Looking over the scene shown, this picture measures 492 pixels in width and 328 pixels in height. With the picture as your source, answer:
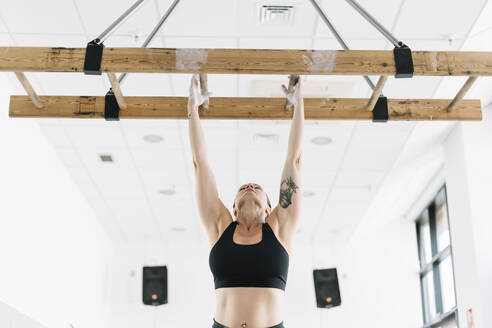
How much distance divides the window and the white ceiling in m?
1.01

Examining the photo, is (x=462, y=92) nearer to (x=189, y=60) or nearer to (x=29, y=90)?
(x=189, y=60)

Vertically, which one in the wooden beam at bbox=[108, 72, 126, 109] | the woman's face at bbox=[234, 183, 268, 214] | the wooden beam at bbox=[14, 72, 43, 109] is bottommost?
the woman's face at bbox=[234, 183, 268, 214]

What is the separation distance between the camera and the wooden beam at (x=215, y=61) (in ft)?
7.34

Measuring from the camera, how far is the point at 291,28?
4383 millimetres

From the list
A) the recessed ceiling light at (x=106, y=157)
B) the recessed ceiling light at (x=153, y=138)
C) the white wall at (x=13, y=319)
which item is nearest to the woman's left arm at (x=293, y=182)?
the white wall at (x=13, y=319)

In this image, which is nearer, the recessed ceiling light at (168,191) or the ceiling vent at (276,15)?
the ceiling vent at (276,15)

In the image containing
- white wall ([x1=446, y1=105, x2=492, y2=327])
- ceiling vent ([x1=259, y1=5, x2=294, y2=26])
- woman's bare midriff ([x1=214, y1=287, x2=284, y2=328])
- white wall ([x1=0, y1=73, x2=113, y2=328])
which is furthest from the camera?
white wall ([x1=446, y1=105, x2=492, y2=327])

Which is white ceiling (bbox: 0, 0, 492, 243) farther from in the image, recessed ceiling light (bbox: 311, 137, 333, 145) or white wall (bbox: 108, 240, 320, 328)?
white wall (bbox: 108, 240, 320, 328)

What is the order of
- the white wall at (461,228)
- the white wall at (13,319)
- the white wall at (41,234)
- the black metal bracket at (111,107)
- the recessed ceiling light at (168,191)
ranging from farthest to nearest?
1. the recessed ceiling light at (168,191)
2. the white wall at (461,228)
3. the white wall at (41,234)
4. the white wall at (13,319)
5. the black metal bracket at (111,107)

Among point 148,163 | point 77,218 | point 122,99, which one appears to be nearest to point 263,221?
point 122,99

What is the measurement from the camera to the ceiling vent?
13.6ft

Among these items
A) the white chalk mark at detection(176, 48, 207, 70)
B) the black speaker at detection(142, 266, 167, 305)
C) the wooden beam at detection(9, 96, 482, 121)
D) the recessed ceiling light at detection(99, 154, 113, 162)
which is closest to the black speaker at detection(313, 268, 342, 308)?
the black speaker at detection(142, 266, 167, 305)

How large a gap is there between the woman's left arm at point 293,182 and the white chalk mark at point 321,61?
0.92 ft

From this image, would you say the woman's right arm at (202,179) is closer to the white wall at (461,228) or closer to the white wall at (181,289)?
the white wall at (461,228)
